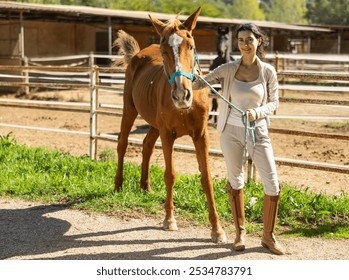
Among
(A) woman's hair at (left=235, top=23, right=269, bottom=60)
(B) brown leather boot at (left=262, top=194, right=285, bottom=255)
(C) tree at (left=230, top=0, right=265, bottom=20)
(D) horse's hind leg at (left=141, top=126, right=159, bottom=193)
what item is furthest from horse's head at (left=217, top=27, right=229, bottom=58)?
(C) tree at (left=230, top=0, right=265, bottom=20)

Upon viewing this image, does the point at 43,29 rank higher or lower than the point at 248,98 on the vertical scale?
higher

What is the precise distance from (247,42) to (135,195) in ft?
8.24

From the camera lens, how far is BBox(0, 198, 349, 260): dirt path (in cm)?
457

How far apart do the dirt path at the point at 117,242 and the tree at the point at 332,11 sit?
55780 millimetres

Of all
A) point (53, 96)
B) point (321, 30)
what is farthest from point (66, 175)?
point (321, 30)

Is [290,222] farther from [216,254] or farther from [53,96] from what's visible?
[53,96]

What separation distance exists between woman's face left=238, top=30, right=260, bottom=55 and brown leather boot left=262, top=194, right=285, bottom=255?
1142 mm

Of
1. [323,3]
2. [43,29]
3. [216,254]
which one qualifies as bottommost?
[216,254]

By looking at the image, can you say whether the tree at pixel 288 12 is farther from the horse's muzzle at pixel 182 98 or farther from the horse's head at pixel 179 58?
the horse's muzzle at pixel 182 98

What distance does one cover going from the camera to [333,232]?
516cm

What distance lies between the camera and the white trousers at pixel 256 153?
14.6 feet

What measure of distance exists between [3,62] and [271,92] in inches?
721

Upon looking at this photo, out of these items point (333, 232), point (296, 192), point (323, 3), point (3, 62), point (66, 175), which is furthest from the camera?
point (323, 3)

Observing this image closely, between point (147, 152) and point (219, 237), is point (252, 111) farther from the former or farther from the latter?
point (147, 152)
